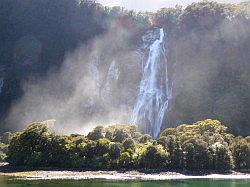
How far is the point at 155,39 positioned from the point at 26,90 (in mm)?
51732

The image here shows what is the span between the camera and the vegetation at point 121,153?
96812 mm

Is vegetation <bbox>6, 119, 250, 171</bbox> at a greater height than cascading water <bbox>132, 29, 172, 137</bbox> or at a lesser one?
lesser

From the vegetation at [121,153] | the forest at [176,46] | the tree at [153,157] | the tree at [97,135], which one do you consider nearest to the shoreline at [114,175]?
the tree at [153,157]

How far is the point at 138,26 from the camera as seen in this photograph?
613ft

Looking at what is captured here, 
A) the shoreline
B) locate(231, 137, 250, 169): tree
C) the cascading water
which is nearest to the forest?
the cascading water

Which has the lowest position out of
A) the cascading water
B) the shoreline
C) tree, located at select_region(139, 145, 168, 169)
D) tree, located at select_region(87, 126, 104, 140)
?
the shoreline

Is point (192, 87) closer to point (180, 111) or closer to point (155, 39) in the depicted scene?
point (180, 111)

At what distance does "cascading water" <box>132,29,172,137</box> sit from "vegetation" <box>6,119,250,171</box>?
44.9m

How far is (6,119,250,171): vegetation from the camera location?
96.8 m

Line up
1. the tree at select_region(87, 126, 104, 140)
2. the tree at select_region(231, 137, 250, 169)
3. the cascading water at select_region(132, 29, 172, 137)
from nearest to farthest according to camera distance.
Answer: the tree at select_region(231, 137, 250, 169), the tree at select_region(87, 126, 104, 140), the cascading water at select_region(132, 29, 172, 137)

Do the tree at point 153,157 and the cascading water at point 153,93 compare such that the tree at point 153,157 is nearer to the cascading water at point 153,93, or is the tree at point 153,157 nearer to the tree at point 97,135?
the tree at point 97,135

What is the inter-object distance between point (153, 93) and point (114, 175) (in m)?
67.2

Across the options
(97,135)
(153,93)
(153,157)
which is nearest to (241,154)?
(153,157)

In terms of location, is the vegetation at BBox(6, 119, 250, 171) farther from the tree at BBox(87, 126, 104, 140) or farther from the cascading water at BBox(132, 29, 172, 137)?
the cascading water at BBox(132, 29, 172, 137)
